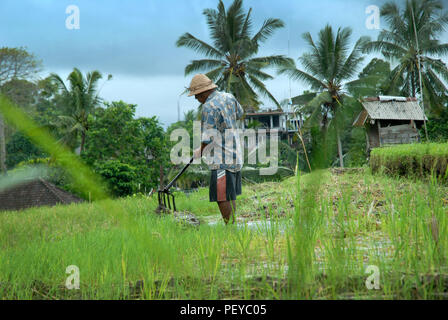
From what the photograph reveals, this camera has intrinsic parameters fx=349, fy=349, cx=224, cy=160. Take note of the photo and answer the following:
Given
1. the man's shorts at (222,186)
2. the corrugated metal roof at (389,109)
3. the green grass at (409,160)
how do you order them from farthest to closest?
the corrugated metal roof at (389,109)
the green grass at (409,160)
the man's shorts at (222,186)

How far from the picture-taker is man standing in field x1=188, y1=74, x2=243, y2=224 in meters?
3.15

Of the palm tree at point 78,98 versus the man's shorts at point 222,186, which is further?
the palm tree at point 78,98

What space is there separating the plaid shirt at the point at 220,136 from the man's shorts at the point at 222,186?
0.05 metres

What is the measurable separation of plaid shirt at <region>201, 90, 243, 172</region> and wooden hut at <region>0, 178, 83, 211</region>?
13.6m

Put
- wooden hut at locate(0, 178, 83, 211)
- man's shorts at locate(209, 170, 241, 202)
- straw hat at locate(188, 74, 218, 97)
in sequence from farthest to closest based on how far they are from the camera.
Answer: wooden hut at locate(0, 178, 83, 211) < straw hat at locate(188, 74, 218, 97) < man's shorts at locate(209, 170, 241, 202)

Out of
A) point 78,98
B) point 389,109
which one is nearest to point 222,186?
point 389,109

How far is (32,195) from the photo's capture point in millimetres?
16016

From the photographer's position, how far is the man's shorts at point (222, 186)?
3.12m

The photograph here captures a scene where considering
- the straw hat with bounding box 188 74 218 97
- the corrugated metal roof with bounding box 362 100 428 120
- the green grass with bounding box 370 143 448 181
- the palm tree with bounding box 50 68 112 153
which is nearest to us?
the straw hat with bounding box 188 74 218 97

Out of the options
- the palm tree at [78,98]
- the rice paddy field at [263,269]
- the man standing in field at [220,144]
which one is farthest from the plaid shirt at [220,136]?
the palm tree at [78,98]

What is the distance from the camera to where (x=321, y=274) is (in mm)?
1155

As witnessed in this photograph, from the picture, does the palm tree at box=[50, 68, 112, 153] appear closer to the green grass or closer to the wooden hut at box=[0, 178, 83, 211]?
the wooden hut at box=[0, 178, 83, 211]

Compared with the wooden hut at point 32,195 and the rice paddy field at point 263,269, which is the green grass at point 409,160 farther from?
the wooden hut at point 32,195

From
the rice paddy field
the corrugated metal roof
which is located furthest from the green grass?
the corrugated metal roof
